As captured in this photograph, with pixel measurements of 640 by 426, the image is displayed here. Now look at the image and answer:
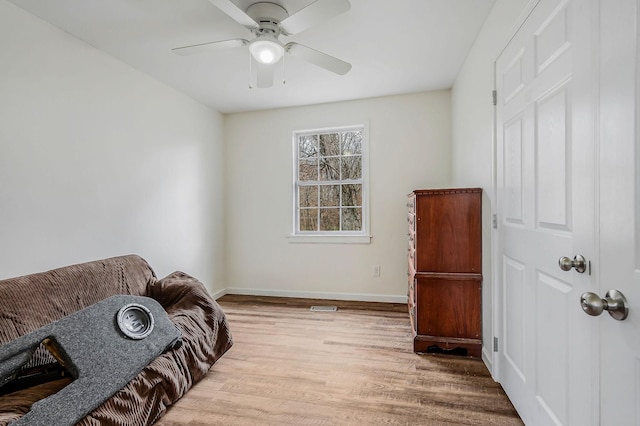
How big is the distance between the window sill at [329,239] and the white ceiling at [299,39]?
67.0 inches

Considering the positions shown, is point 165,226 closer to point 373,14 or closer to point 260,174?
point 260,174

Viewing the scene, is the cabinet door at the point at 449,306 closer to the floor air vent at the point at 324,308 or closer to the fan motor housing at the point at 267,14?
the floor air vent at the point at 324,308

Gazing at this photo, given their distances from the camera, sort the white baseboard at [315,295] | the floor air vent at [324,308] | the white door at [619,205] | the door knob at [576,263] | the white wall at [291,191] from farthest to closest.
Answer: the white baseboard at [315,295]
the white wall at [291,191]
the floor air vent at [324,308]
the door knob at [576,263]
the white door at [619,205]

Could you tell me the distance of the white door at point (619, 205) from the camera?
80cm

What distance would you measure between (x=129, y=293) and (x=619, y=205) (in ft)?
8.83

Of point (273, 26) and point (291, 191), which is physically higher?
point (273, 26)

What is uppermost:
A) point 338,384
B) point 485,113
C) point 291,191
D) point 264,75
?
point 264,75

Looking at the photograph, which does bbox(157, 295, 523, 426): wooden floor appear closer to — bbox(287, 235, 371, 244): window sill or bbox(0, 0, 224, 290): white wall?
bbox(287, 235, 371, 244): window sill

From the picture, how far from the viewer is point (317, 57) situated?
6.99 feet

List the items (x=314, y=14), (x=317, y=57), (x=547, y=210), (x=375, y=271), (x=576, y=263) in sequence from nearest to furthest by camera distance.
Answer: (x=576, y=263)
(x=547, y=210)
(x=314, y=14)
(x=317, y=57)
(x=375, y=271)

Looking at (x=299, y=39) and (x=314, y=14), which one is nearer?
(x=314, y=14)

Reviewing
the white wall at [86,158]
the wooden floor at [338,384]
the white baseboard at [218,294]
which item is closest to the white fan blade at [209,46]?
the white wall at [86,158]

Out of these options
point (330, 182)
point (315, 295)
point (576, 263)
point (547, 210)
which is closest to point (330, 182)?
point (330, 182)

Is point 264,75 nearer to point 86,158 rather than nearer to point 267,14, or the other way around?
point 267,14
